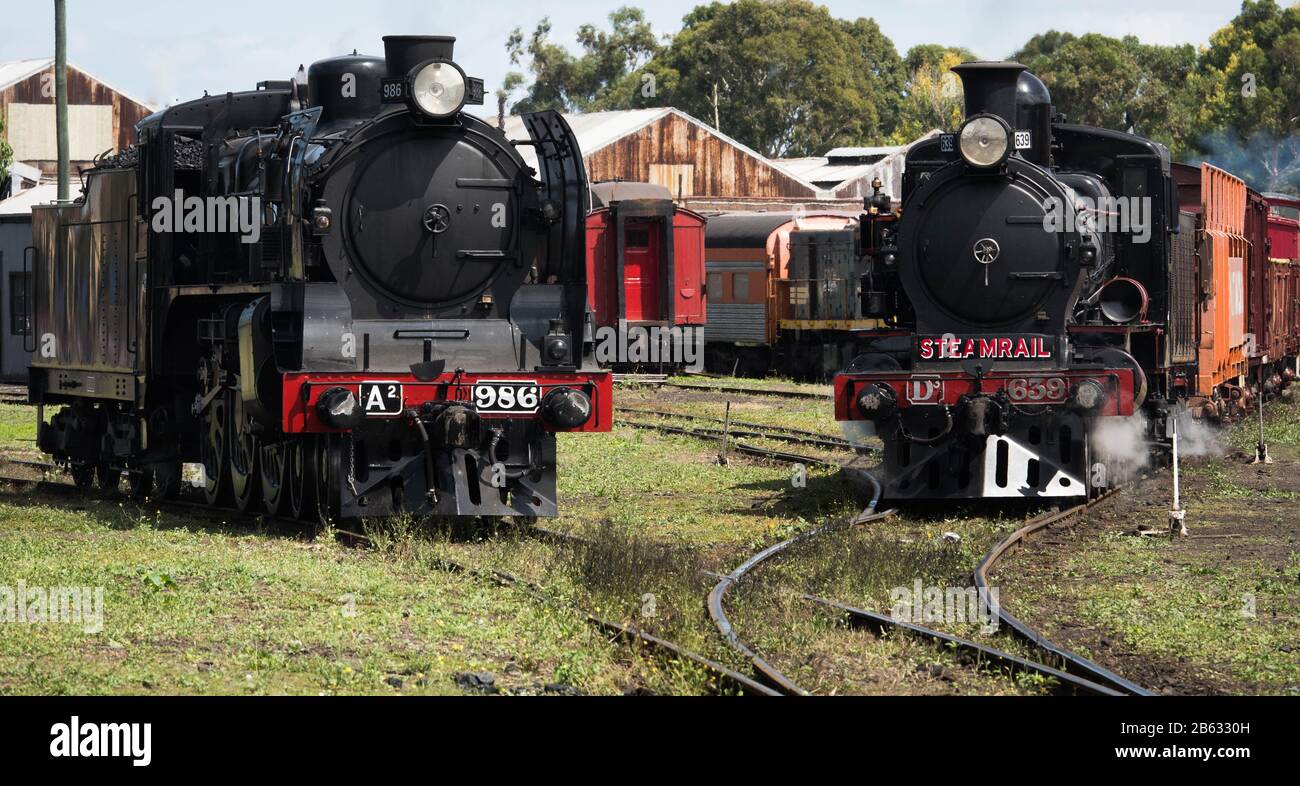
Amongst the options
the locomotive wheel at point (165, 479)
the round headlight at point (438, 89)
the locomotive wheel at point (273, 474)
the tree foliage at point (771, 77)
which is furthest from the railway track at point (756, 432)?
the tree foliage at point (771, 77)

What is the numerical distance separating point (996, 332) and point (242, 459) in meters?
6.13

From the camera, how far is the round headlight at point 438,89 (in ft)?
39.3

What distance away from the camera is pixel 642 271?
103 ft

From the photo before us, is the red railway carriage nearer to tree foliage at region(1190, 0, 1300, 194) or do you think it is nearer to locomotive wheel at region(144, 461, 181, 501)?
locomotive wheel at region(144, 461, 181, 501)

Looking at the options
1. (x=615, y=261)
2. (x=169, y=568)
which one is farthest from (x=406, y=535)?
(x=615, y=261)

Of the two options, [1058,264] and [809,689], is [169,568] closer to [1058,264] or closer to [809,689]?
[809,689]

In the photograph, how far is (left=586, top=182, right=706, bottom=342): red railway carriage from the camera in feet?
99.9

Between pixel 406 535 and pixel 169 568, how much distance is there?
5.50ft

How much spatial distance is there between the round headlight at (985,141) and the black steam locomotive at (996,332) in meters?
0.01

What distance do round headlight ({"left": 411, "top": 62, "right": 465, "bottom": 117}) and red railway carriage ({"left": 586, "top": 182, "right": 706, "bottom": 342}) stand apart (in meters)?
17.7

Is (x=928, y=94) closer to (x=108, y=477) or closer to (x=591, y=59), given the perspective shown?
(x=591, y=59)

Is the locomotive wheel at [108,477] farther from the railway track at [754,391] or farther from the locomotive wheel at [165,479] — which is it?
the railway track at [754,391]

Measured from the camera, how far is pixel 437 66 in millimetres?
12078

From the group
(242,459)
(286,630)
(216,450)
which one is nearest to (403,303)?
(242,459)
